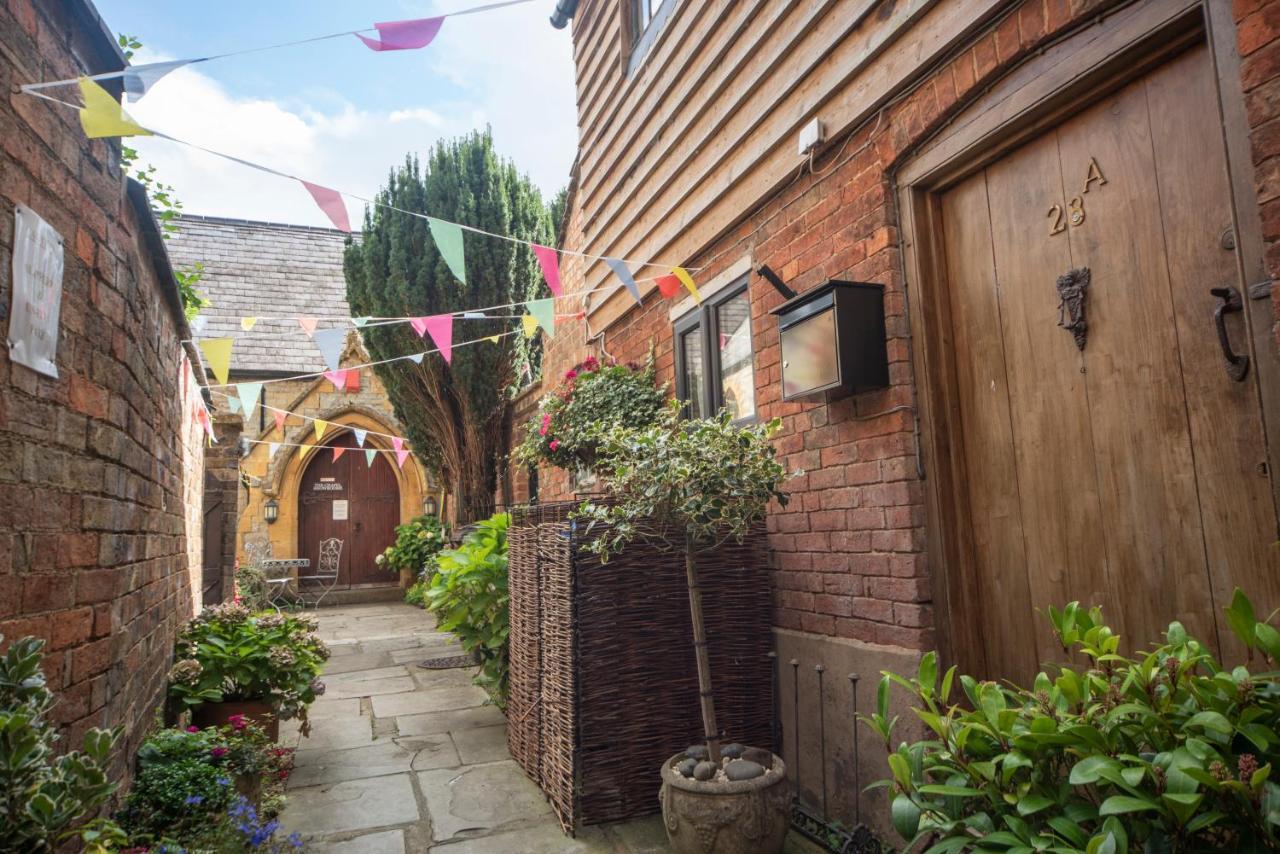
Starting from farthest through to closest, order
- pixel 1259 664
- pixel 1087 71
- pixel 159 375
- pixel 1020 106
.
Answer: pixel 159 375 → pixel 1020 106 → pixel 1087 71 → pixel 1259 664

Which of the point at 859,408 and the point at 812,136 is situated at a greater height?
the point at 812,136

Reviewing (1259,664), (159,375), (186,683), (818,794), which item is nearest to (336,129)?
(159,375)

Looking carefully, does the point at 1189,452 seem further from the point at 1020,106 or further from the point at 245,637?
the point at 245,637

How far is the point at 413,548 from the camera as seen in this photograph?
12836mm

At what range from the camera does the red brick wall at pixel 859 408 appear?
104 inches

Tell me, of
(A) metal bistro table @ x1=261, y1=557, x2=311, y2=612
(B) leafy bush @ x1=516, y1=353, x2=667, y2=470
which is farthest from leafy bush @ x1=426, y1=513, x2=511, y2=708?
(A) metal bistro table @ x1=261, y1=557, x2=311, y2=612

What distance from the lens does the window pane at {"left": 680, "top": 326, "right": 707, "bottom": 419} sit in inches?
182

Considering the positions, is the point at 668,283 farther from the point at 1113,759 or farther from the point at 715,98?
the point at 1113,759

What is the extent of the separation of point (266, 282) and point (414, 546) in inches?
277

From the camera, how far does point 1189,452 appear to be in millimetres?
1951

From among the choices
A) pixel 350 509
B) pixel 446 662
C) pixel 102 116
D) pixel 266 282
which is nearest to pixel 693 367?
pixel 102 116

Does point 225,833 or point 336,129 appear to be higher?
point 336,129

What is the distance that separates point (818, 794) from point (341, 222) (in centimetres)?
350

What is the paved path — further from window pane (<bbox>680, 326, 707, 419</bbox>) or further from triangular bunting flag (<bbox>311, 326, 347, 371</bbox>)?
triangular bunting flag (<bbox>311, 326, 347, 371</bbox>)
